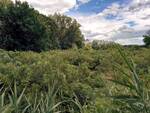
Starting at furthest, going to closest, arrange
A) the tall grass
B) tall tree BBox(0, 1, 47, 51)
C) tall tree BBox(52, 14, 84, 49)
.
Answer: tall tree BBox(52, 14, 84, 49) < tall tree BBox(0, 1, 47, 51) < the tall grass

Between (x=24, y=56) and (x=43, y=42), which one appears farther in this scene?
(x=43, y=42)

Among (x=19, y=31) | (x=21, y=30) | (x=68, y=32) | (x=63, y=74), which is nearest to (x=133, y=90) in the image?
(x=63, y=74)

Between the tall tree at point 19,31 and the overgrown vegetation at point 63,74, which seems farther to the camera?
the tall tree at point 19,31

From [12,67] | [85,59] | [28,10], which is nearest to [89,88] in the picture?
[12,67]

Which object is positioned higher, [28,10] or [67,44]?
[28,10]

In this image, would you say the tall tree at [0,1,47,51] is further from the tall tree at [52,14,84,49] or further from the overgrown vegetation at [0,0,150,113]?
the tall tree at [52,14,84,49]

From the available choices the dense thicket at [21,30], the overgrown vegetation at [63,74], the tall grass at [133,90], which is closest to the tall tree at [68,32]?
the overgrown vegetation at [63,74]

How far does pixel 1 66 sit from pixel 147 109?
12.8 meters

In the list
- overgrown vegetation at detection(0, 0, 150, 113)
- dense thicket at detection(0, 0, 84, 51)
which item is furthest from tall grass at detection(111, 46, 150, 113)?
dense thicket at detection(0, 0, 84, 51)

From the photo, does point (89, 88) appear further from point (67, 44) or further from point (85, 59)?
point (67, 44)

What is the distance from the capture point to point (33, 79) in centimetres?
1299

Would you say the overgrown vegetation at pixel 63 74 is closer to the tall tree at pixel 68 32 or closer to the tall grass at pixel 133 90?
the tall grass at pixel 133 90

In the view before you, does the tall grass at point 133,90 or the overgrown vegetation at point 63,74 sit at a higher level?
the tall grass at point 133,90

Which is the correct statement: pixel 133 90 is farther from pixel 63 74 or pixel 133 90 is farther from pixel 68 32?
pixel 68 32
